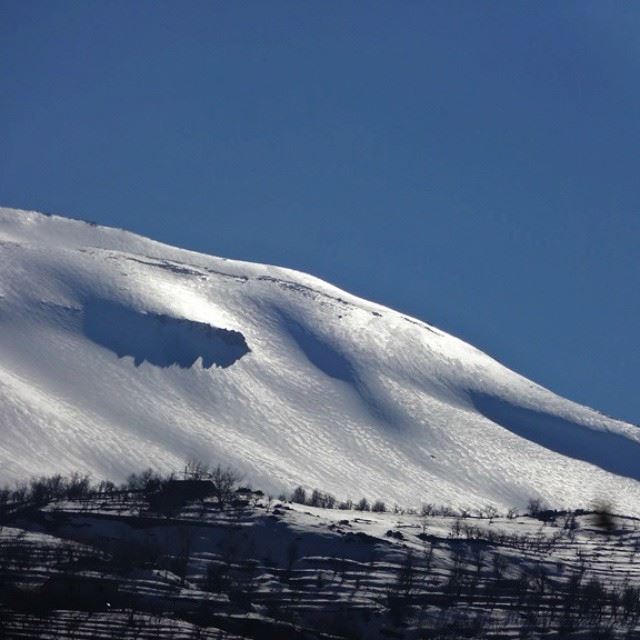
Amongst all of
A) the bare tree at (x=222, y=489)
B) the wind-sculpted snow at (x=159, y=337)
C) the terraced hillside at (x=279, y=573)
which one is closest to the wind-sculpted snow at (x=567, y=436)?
the wind-sculpted snow at (x=159, y=337)

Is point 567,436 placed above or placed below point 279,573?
above

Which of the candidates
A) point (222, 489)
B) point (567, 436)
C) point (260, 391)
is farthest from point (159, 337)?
point (222, 489)

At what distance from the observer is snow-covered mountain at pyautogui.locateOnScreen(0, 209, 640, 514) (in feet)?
356

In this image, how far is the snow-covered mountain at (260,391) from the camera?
108625 millimetres

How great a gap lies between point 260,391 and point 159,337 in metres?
9.55

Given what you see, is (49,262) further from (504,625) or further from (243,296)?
(504,625)

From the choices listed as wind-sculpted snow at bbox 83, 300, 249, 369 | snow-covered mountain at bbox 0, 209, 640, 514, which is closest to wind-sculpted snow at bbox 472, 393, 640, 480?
snow-covered mountain at bbox 0, 209, 640, 514

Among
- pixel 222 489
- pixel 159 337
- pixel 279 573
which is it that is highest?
pixel 159 337

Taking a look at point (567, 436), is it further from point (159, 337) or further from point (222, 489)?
point (222, 489)

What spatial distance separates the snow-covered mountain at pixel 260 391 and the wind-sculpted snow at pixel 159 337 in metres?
0.15

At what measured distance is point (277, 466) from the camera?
109 metres

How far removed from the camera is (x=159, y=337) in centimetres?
12888

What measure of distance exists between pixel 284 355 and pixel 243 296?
36.1 ft

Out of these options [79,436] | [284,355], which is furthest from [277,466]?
[284,355]
